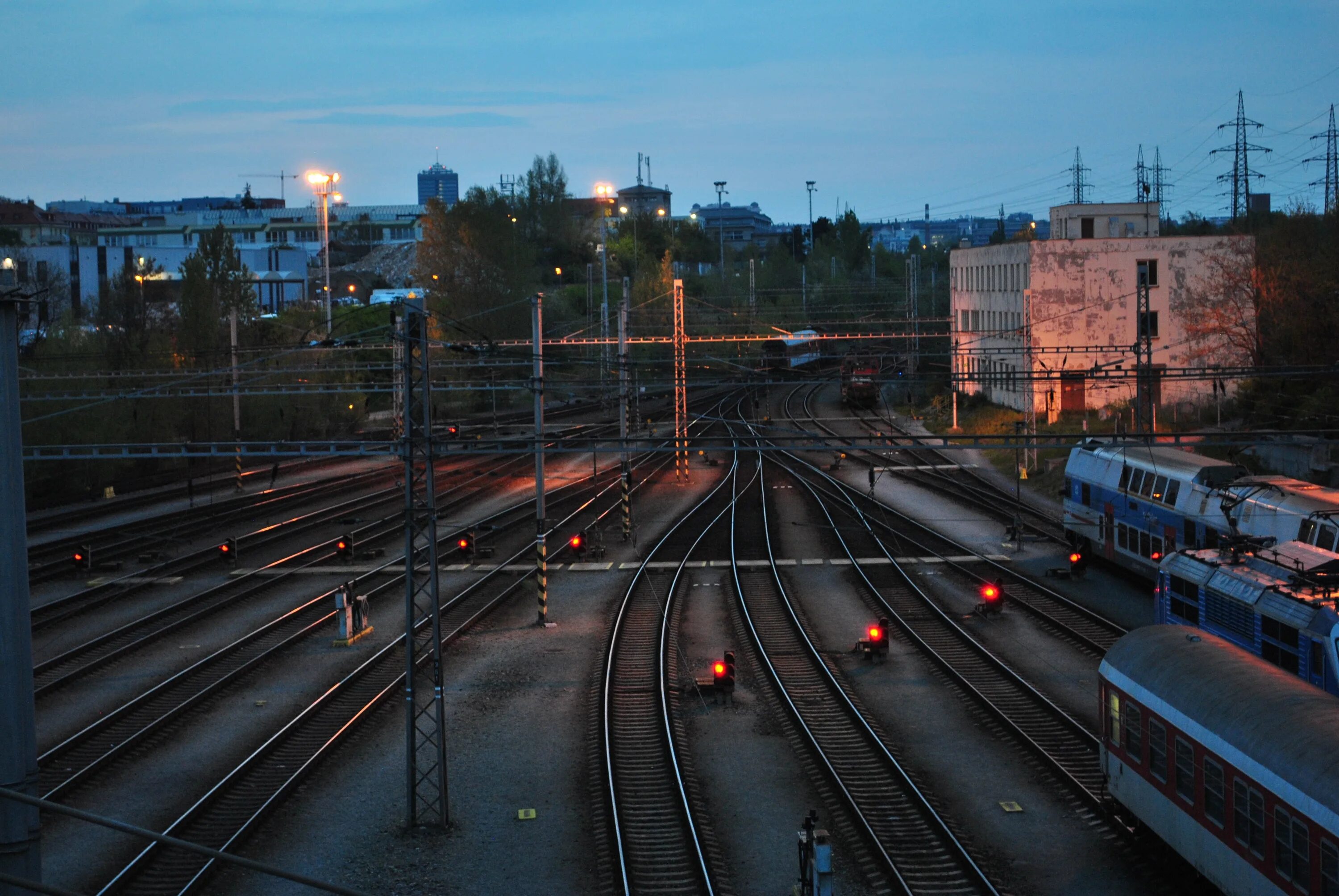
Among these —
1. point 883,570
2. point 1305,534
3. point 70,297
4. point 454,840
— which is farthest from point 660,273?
point 454,840

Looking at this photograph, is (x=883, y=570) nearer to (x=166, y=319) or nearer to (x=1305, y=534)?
(x=1305, y=534)

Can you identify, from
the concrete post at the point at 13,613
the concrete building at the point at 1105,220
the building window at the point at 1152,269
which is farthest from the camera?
the concrete building at the point at 1105,220

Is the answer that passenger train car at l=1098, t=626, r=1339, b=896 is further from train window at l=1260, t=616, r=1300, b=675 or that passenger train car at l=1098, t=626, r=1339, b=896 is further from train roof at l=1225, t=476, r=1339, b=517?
train roof at l=1225, t=476, r=1339, b=517

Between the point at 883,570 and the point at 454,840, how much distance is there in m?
16.1

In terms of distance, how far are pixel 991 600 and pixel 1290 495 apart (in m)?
5.50

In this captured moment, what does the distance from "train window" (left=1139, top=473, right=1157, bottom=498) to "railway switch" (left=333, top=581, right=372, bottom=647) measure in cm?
1514

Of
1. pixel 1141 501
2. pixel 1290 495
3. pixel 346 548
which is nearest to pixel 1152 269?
pixel 1141 501

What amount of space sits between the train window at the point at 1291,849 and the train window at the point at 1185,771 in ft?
4.79

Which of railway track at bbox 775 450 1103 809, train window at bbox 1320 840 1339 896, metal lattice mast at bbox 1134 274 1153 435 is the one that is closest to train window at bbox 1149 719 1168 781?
railway track at bbox 775 450 1103 809

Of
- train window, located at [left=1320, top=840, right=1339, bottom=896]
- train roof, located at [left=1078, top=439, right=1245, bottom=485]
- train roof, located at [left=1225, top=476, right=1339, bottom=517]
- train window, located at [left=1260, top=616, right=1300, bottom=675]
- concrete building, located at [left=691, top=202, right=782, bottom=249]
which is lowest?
train window, located at [left=1320, top=840, right=1339, bottom=896]

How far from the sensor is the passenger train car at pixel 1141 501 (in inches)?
851

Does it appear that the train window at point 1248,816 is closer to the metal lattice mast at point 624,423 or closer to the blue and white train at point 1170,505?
the blue and white train at point 1170,505

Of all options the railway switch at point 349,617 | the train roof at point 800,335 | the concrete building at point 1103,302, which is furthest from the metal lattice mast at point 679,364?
the concrete building at point 1103,302

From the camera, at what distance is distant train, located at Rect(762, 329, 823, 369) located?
63.0 m
